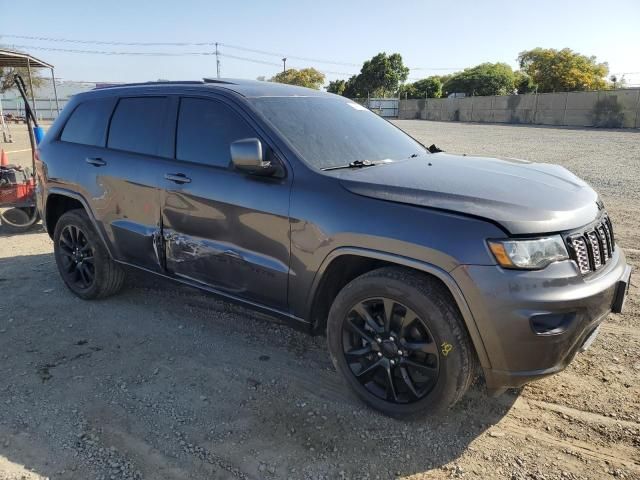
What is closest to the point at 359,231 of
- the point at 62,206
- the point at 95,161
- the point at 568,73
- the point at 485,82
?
the point at 95,161

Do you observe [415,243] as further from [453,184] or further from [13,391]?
[13,391]

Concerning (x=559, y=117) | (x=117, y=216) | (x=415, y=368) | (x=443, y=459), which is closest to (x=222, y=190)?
(x=117, y=216)

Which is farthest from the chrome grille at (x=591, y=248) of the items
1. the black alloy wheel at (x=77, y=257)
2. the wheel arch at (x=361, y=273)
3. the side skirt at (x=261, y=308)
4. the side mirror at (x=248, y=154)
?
the black alloy wheel at (x=77, y=257)

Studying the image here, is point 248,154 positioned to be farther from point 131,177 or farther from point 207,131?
point 131,177

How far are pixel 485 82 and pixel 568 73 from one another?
40.4 ft

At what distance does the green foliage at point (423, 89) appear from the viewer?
70250 mm

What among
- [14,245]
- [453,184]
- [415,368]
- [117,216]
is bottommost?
[14,245]

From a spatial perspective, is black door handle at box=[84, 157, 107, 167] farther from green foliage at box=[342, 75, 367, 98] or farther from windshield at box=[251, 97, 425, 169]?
green foliage at box=[342, 75, 367, 98]

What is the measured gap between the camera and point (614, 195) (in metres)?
8.37

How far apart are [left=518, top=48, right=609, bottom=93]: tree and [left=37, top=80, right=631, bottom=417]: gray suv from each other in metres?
61.9

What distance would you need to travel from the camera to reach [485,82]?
220 feet

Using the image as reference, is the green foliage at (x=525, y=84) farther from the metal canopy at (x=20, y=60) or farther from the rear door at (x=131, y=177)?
the rear door at (x=131, y=177)

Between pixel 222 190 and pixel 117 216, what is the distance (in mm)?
1232

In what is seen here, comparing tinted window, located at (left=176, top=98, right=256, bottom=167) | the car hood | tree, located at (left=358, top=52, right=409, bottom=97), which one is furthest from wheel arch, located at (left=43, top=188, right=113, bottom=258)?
tree, located at (left=358, top=52, right=409, bottom=97)
